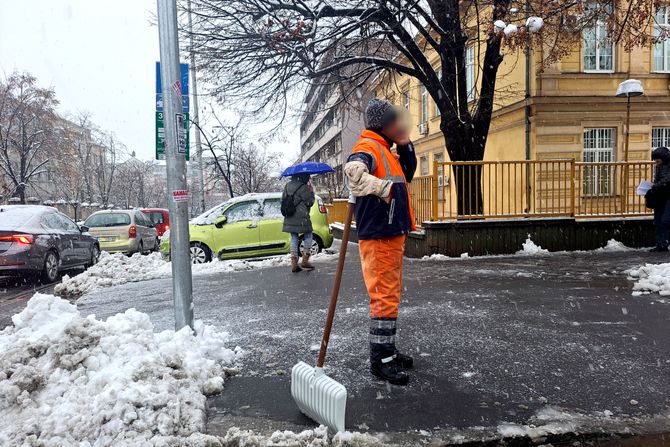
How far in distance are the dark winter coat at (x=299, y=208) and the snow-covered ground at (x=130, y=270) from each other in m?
1.61

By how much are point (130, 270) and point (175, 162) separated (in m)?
6.63

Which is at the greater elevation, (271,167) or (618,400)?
(271,167)

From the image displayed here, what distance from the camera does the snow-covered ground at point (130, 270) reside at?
8398mm

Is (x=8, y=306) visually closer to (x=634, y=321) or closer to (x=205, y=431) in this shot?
(x=205, y=431)

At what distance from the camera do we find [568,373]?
3635 mm

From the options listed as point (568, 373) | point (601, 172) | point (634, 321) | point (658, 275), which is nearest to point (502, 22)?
point (601, 172)

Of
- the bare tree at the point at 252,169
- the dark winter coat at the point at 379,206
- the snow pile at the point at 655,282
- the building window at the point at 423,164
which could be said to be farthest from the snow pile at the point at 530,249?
the bare tree at the point at 252,169

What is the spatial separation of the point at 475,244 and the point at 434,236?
883 mm

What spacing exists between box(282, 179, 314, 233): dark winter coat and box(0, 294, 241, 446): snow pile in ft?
15.5

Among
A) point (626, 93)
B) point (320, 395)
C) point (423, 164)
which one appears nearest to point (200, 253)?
point (320, 395)

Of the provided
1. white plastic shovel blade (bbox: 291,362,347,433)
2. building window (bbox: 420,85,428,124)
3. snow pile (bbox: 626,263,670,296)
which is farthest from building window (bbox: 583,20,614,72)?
white plastic shovel blade (bbox: 291,362,347,433)

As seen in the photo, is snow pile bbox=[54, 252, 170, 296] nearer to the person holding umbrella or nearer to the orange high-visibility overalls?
the person holding umbrella

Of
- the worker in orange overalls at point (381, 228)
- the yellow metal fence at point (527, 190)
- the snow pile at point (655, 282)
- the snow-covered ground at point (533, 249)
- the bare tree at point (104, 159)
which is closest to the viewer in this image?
the worker in orange overalls at point (381, 228)

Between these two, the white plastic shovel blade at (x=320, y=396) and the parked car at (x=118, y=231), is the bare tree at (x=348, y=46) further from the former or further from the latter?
the white plastic shovel blade at (x=320, y=396)
